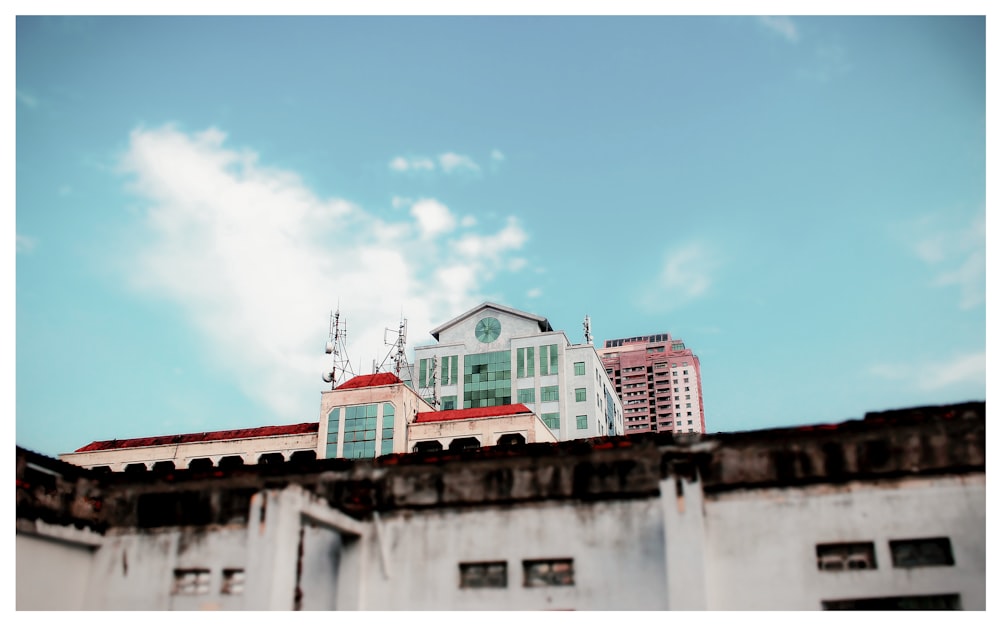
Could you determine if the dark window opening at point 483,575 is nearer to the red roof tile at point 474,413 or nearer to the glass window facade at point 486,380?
the red roof tile at point 474,413

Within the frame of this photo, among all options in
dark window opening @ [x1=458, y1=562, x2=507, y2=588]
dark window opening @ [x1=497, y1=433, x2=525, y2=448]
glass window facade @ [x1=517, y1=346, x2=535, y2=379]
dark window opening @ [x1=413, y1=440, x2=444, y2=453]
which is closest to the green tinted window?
glass window facade @ [x1=517, y1=346, x2=535, y2=379]

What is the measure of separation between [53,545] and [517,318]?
4616 centimetres

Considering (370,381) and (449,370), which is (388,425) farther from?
(449,370)

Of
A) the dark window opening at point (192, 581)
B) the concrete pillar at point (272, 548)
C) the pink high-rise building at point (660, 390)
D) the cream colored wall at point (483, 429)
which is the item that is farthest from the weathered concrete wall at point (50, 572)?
the pink high-rise building at point (660, 390)

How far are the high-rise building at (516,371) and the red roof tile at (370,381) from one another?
1377 centimetres

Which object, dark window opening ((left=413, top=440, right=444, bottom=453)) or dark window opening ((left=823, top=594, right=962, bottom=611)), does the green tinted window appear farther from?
dark window opening ((left=823, top=594, right=962, bottom=611))

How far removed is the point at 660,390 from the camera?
448ft

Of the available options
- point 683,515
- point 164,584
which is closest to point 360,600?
point 164,584

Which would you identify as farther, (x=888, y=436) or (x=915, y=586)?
(x=888, y=436)

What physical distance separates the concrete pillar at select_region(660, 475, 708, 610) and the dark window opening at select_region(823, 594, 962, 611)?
2.04 metres

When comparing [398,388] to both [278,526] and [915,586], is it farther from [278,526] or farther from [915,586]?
[915,586]

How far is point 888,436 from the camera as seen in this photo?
43.4 feet

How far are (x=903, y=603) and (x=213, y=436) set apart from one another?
3636 cm

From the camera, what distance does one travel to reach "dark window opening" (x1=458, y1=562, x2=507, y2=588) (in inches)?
562
